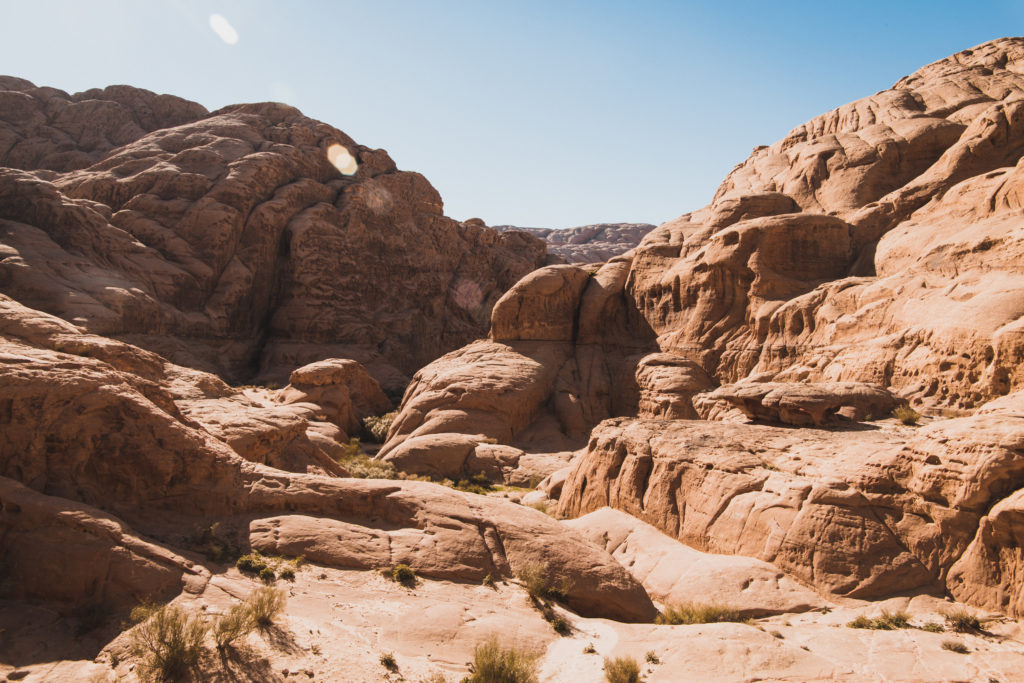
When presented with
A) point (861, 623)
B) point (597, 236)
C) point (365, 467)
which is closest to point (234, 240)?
point (365, 467)

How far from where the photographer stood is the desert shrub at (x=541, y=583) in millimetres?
11266

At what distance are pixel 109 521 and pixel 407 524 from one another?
5.21m

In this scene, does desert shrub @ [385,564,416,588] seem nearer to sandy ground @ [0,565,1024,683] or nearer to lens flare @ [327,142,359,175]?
sandy ground @ [0,565,1024,683]

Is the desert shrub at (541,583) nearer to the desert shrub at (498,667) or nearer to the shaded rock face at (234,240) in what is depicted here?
the desert shrub at (498,667)

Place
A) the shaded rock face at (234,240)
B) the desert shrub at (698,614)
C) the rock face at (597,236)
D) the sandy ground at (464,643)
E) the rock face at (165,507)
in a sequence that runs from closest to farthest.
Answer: the sandy ground at (464,643), the rock face at (165,507), the desert shrub at (698,614), the shaded rock face at (234,240), the rock face at (597,236)

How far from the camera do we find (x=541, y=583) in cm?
1132

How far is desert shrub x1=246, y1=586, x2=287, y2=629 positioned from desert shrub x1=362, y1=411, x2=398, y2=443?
2513cm

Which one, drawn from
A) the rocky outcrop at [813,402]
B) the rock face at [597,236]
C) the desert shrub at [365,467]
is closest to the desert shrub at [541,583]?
the rocky outcrop at [813,402]

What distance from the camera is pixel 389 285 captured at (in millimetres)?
53688

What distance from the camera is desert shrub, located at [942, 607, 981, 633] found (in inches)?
365

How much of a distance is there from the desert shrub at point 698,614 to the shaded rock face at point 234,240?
33.0 m

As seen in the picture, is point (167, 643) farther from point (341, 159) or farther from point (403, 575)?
point (341, 159)

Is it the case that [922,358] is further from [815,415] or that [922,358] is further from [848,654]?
[848,654]

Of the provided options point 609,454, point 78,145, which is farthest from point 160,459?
point 78,145
